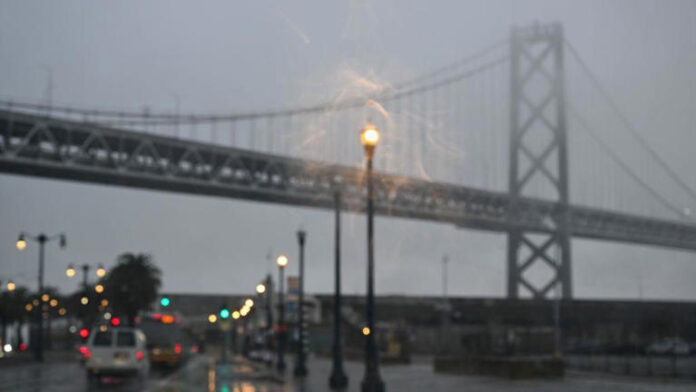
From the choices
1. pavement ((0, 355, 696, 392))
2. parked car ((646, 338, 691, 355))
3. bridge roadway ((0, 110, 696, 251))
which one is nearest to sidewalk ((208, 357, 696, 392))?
pavement ((0, 355, 696, 392))

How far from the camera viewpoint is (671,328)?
80.2 meters

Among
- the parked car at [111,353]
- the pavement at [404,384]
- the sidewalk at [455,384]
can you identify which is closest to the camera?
the sidewalk at [455,384]

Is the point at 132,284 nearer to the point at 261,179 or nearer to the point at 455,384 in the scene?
the point at 261,179

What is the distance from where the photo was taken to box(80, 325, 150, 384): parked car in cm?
3247

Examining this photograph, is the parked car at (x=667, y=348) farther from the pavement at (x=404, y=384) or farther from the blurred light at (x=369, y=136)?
the blurred light at (x=369, y=136)

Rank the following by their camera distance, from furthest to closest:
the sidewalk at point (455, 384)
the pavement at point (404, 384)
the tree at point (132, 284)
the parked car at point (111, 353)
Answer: the tree at point (132, 284) < the parked car at point (111, 353) < the pavement at point (404, 384) < the sidewalk at point (455, 384)

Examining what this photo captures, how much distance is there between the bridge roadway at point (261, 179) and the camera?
70.8 m

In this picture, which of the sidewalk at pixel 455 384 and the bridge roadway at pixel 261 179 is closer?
the sidewalk at pixel 455 384

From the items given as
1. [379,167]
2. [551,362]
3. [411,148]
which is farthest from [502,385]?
[379,167]

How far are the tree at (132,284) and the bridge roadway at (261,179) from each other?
33.6 ft

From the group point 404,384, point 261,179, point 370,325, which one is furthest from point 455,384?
point 261,179

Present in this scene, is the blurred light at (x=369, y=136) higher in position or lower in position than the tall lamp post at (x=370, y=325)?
higher

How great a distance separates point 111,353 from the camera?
3266cm

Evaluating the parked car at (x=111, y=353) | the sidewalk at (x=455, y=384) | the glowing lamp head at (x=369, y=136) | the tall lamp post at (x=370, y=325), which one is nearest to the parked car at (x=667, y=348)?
the sidewalk at (x=455, y=384)
